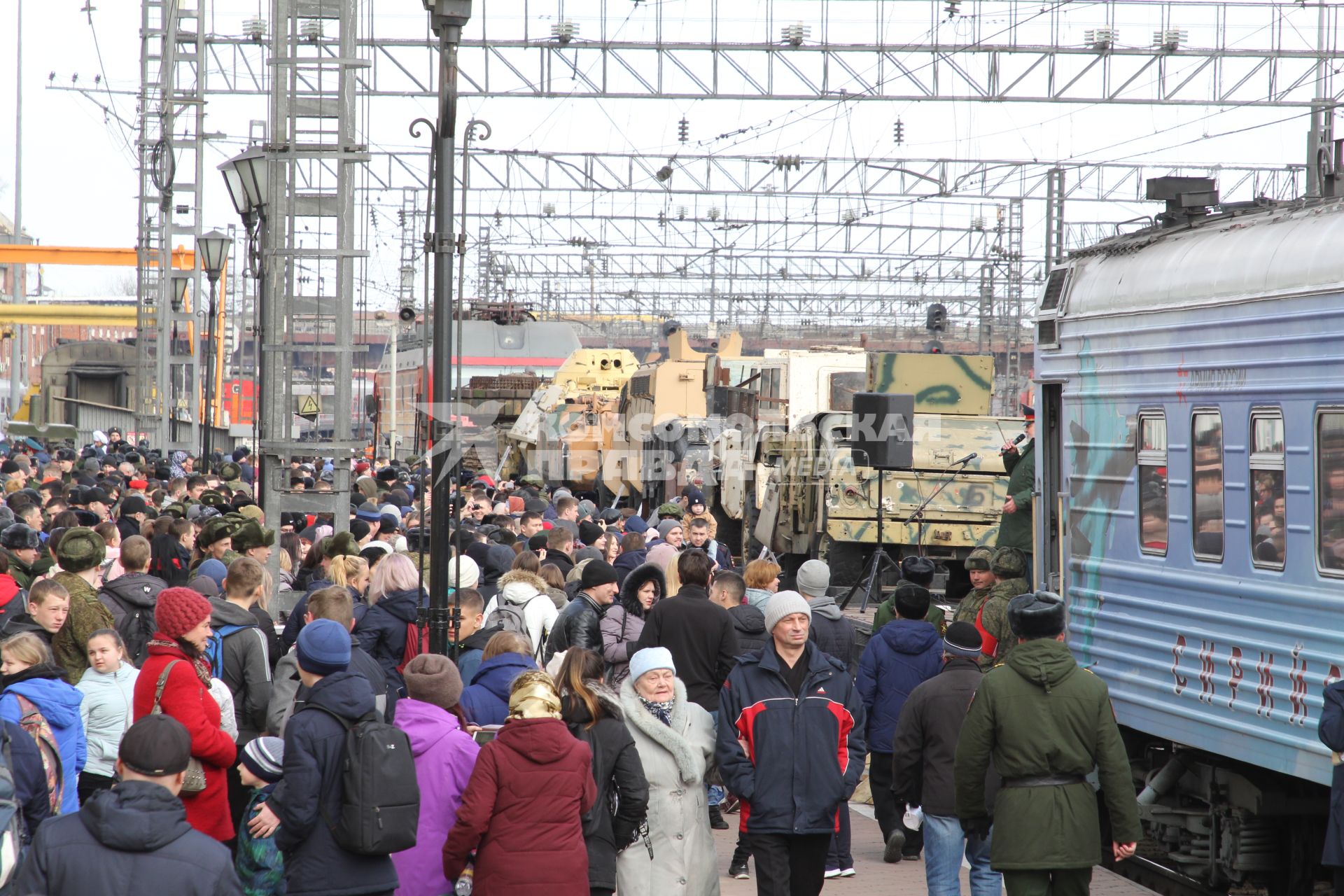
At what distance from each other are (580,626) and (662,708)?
2345 millimetres

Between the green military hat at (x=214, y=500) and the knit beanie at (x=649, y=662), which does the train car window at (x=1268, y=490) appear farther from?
the green military hat at (x=214, y=500)

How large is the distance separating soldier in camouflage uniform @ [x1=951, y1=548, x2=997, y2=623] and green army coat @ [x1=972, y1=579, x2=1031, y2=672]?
139mm

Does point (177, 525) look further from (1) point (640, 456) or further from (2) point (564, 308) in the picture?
(2) point (564, 308)

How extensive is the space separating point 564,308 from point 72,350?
27.4 meters

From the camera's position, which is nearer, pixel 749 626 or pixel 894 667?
pixel 894 667

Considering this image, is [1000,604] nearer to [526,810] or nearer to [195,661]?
[526,810]

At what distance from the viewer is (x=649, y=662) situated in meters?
6.63

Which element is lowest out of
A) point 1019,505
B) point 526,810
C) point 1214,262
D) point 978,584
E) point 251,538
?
point 526,810

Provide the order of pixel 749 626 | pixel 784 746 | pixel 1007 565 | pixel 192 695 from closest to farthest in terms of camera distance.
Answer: pixel 192 695 → pixel 784 746 → pixel 749 626 → pixel 1007 565

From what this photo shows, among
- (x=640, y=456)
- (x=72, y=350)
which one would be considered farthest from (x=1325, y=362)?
(x=72, y=350)

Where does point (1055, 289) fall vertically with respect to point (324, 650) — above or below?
above

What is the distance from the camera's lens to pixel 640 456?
99.6ft

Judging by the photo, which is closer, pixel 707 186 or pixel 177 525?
pixel 177 525

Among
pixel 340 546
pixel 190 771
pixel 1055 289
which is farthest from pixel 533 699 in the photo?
→ pixel 1055 289
